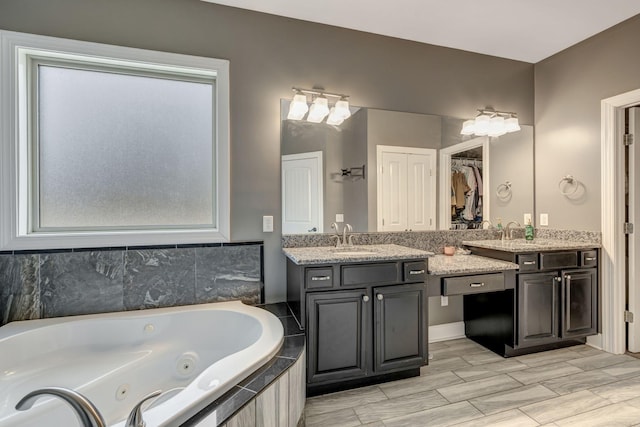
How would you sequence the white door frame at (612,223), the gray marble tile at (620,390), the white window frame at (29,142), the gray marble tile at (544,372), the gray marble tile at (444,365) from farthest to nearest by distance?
the white door frame at (612,223) < the gray marble tile at (444,365) < the gray marble tile at (544,372) < the gray marble tile at (620,390) < the white window frame at (29,142)

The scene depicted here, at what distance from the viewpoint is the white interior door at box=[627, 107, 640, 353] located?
2.66 m

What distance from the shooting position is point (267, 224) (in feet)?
8.10

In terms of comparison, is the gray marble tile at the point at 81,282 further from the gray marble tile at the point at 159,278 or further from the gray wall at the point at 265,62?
the gray wall at the point at 265,62

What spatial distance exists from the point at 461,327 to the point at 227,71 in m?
2.98

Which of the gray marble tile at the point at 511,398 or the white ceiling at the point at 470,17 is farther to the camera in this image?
the white ceiling at the point at 470,17

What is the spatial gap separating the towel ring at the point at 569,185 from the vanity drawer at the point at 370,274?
199cm

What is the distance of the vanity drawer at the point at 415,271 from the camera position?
7.31 feet

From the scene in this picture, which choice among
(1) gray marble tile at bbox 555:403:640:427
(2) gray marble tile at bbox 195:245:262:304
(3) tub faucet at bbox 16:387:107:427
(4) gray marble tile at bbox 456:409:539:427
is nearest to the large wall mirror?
(2) gray marble tile at bbox 195:245:262:304

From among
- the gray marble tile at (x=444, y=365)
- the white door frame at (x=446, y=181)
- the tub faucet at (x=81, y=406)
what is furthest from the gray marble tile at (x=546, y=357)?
the tub faucet at (x=81, y=406)

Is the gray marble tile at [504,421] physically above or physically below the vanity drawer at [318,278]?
below

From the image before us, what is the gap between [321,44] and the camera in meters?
2.60

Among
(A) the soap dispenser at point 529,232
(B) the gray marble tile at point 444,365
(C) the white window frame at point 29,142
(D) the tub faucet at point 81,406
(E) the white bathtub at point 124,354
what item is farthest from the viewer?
(A) the soap dispenser at point 529,232

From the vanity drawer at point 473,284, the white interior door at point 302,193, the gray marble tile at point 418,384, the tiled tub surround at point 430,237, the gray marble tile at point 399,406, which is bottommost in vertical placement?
the gray marble tile at point 399,406

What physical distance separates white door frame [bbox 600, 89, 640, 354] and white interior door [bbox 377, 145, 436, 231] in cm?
136
